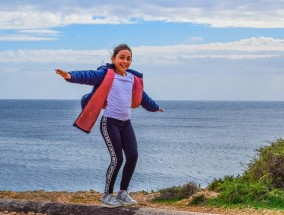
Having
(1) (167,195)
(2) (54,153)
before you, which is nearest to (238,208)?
(1) (167,195)

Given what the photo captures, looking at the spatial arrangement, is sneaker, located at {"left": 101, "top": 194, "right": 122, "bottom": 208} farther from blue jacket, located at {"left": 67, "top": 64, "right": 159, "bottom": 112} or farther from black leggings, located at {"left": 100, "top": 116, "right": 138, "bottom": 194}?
blue jacket, located at {"left": 67, "top": 64, "right": 159, "bottom": 112}

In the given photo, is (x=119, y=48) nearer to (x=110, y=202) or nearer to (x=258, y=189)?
(x=110, y=202)

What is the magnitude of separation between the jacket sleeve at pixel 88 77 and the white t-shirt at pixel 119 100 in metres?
0.21

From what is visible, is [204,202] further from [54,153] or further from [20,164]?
[54,153]

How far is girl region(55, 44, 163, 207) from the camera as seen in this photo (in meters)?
8.91

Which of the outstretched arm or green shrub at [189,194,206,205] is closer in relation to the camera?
the outstretched arm

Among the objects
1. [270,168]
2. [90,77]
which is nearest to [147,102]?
[90,77]

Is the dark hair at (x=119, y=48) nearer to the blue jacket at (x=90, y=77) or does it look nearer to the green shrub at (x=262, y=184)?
the blue jacket at (x=90, y=77)

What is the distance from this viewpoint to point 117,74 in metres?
9.09

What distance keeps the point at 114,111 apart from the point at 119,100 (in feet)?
0.55

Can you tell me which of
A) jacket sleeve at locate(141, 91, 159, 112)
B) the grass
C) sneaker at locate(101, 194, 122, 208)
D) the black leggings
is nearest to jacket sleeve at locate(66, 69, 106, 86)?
the black leggings

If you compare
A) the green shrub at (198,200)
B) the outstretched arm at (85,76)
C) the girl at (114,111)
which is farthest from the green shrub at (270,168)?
the outstretched arm at (85,76)

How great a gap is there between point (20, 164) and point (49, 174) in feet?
24.6

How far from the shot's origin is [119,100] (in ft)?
29.5
